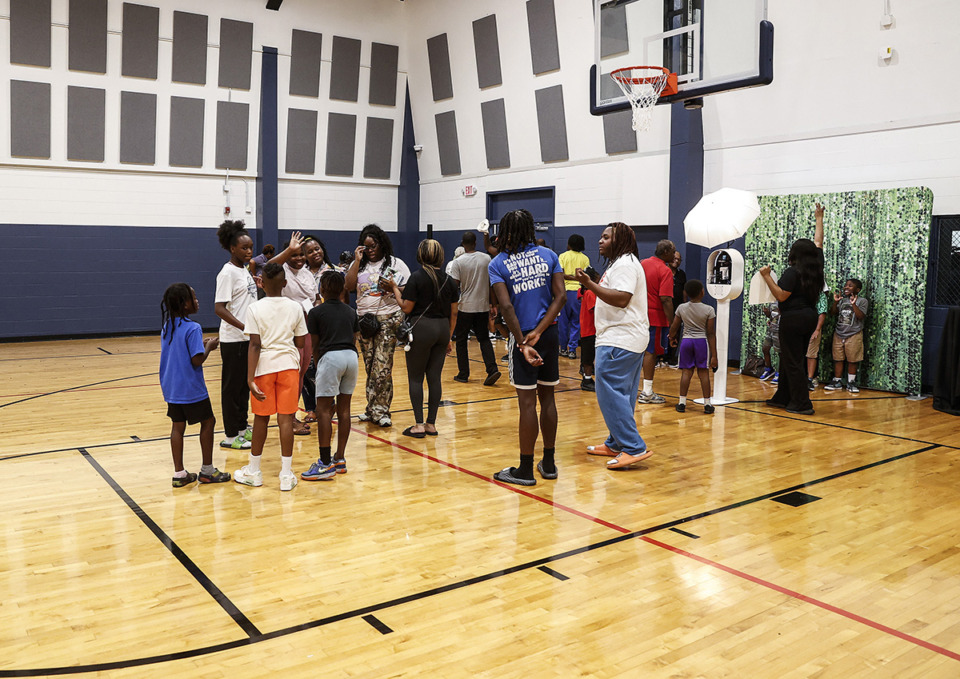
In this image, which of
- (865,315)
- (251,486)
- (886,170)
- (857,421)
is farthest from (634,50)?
(251,486)

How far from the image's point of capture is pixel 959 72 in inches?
316

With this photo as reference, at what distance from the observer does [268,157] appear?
574 inches

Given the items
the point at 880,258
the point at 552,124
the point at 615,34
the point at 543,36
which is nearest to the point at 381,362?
the point at 615,34

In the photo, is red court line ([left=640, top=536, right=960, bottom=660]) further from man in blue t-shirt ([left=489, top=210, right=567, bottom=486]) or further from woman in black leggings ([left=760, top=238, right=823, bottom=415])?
woman in black leggings ([left=760, top=238, right=823, bottom=415])

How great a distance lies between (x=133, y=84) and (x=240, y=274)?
9652 millimetres

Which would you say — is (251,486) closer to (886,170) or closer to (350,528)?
(350,528)

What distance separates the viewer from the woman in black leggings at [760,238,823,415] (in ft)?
24.3

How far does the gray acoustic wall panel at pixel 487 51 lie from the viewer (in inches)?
545

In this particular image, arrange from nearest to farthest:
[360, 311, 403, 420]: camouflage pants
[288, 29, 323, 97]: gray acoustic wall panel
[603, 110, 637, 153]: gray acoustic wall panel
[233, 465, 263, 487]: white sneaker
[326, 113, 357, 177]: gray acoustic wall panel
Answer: [233, 465, 263, 487]: white sneaker → [360, 311, 403, 420]: camouflage pants → [603, 110, 637, 153]: gray acoustic wall panel → [288, 29, 323, 97]: gray acoustic wall panel → [326, 113, 357, 177]: gray acoustic wall panel

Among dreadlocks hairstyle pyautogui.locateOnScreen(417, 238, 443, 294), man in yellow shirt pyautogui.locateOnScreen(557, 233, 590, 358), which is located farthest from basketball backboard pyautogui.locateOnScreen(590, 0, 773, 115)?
dreadlocks hairstyle pyautogui.locateOnScreen(417, 238, 443, 294)

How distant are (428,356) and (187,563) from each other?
9.46 ft

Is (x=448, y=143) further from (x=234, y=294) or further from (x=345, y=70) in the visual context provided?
(x=234, y=294)

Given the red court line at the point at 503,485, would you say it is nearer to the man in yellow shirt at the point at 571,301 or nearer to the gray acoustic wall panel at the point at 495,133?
the man in yellow shirt at the point at 571,301

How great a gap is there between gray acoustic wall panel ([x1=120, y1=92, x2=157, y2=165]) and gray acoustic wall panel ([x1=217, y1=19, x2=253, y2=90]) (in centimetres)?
135
